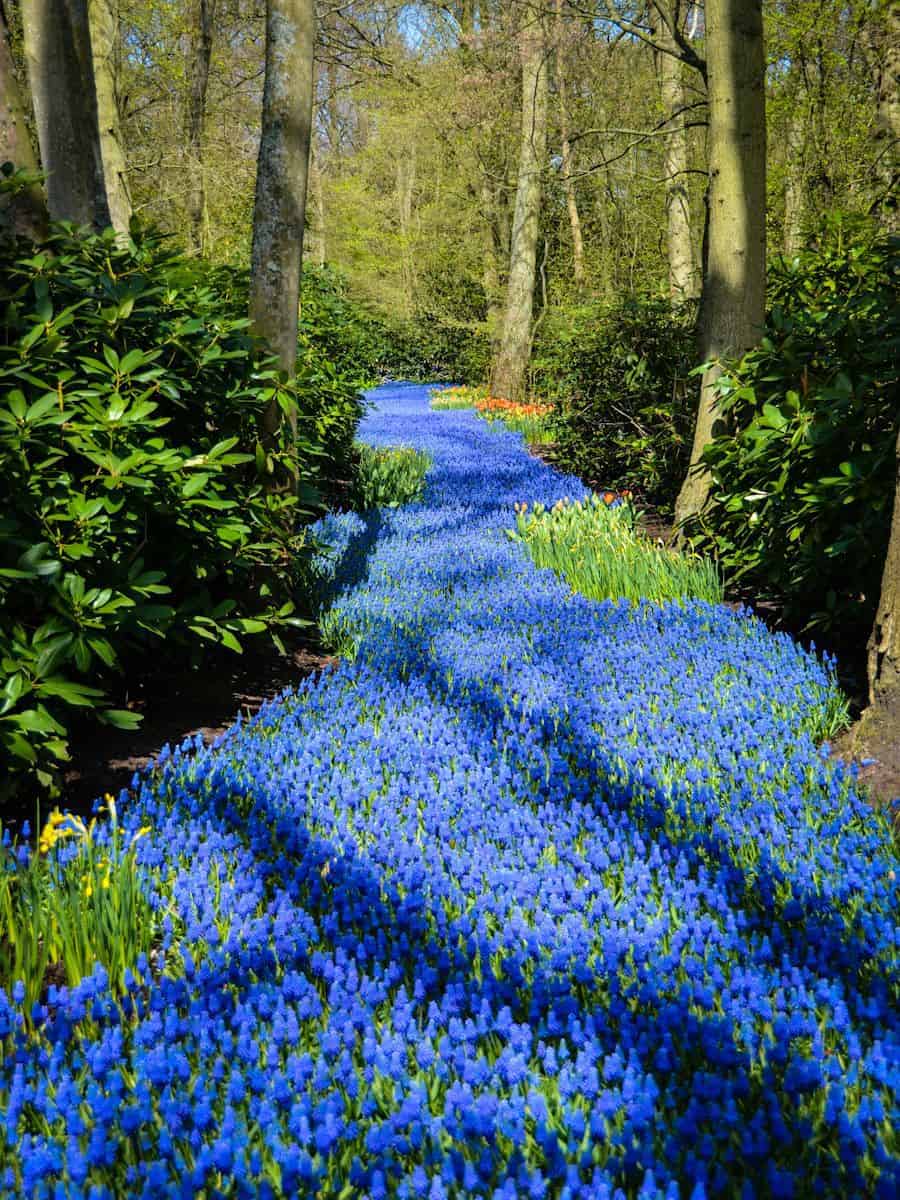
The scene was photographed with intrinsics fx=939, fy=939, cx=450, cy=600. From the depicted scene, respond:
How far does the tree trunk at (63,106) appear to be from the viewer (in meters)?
5.18

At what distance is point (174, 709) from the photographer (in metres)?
4.01

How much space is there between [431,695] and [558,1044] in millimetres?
2039

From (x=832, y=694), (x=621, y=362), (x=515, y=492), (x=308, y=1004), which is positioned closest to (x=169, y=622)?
(x=308, y=1004)

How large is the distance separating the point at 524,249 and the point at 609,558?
11785mm

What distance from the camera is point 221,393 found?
4.05 meters

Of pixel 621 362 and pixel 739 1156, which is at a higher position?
pixel 621 362

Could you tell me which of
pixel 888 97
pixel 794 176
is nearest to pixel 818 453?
pixel 888 97

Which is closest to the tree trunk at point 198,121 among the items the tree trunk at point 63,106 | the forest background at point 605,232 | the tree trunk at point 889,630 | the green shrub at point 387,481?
the forest background at point 605,232

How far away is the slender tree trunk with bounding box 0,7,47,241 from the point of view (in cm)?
376

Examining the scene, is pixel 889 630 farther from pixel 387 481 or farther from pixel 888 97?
pixel 888 97

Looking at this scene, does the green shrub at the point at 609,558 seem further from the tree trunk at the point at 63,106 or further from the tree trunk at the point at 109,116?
the tree trunk at the point at 109,116

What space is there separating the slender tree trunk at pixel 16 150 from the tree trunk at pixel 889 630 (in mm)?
3467

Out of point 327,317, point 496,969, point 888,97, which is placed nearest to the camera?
point 496,969

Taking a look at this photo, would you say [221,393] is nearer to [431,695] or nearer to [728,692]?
[431,695]
